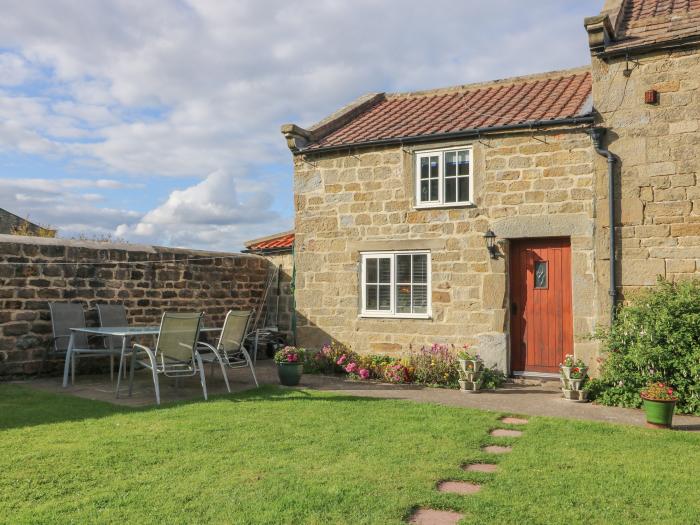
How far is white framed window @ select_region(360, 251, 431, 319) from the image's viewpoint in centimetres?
1014

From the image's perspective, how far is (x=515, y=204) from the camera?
937cm

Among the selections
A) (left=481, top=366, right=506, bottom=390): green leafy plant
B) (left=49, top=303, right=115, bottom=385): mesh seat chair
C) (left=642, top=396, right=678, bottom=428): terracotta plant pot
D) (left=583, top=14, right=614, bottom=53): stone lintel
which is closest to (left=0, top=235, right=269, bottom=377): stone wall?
(left=49, top=303, right=115, bottom=385): mesh seat chair

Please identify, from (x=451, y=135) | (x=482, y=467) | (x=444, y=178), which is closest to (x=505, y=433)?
(x=482, y=467)

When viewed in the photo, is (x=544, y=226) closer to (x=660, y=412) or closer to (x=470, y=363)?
(x=470, y=363)

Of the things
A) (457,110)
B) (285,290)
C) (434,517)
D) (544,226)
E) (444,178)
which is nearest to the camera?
(434,517)

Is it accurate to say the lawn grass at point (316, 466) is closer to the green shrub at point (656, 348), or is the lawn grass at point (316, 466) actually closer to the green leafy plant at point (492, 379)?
the green shrub at point (656, 348)

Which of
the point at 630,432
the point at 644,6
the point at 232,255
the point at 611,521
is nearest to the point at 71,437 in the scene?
the point at 611,521

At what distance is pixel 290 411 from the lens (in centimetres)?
689

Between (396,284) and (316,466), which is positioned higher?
(396,284)

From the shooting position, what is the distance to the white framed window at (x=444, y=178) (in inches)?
388

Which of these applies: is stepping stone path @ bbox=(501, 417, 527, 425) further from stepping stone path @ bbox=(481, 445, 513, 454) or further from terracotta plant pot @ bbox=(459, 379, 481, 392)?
terracotta plant pot @ bbox=(459, 379, 481, 392)

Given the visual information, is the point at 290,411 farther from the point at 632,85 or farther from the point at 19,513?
the point at 632,85

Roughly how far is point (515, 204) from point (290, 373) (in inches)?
170

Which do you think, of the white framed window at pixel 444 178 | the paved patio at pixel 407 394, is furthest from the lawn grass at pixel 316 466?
the white framed window at pixel 444 178
